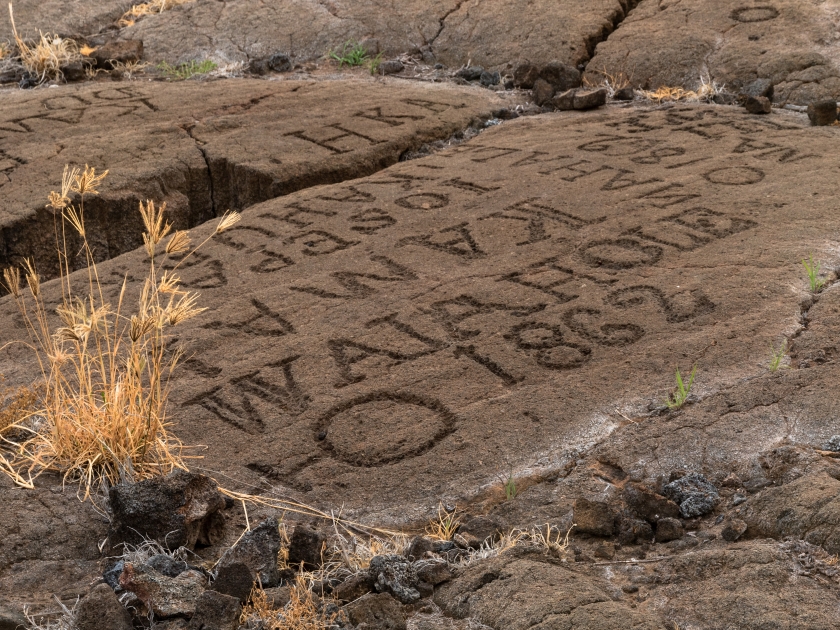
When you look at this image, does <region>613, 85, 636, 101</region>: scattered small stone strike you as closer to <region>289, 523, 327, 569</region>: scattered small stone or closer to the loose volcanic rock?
the loose volcanic rock

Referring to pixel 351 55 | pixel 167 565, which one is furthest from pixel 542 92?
pixel 167 565

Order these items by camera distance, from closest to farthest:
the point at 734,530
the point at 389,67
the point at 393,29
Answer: the point at 734,530, the point at 389,67, the point at 393,29

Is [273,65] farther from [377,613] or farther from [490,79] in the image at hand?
[377,613]

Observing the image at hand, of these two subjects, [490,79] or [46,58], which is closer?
[490,79]

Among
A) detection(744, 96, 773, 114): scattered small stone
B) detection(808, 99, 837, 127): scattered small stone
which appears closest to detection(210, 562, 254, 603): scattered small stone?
detection(808, 99, 837, 127): scattered small stone

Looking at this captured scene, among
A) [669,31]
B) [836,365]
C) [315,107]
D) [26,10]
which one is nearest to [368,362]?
[836,365]

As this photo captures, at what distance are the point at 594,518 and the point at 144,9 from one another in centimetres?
784

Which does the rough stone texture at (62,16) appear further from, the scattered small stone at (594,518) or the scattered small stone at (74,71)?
the scattered small stone at (594,518)

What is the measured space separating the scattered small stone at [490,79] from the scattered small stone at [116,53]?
2.77 m

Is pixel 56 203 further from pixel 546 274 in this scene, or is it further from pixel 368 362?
pixel 546 274

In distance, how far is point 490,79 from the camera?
291 inches

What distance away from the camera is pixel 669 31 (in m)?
7.34

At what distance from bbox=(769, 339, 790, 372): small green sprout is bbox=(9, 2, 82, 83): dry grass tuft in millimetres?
6225

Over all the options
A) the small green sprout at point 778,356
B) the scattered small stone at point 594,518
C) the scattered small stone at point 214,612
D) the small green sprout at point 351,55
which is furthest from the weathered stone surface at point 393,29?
the scattered small stone at point 214,612
